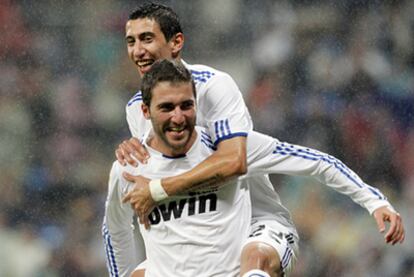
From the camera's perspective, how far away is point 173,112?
2.58 metres

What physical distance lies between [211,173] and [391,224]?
1.75 feet

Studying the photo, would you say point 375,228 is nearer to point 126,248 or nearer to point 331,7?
point 331,7

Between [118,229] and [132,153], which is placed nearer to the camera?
[132,153]

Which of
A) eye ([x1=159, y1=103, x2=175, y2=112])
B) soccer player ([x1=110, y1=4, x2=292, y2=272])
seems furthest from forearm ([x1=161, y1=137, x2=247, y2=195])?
eye ([x1=159, y1=103, x2=175, y2=112])

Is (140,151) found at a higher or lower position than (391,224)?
higher

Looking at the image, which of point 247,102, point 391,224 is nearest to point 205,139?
point 391,224

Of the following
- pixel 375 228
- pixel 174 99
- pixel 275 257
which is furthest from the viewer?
pixel 375 228

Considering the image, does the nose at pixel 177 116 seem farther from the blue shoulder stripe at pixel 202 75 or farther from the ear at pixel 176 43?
the ear at pixel 176 43

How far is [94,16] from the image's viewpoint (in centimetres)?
527

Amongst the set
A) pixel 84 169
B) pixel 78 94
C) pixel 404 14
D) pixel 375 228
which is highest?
pixel 404 14

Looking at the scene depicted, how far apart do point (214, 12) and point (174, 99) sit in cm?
275

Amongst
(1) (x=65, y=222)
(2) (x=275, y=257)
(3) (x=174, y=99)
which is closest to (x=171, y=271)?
(2) (x=275, y=257)

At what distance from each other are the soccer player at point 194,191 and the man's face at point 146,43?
31cm

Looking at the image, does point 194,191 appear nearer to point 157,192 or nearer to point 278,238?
point 157,192
